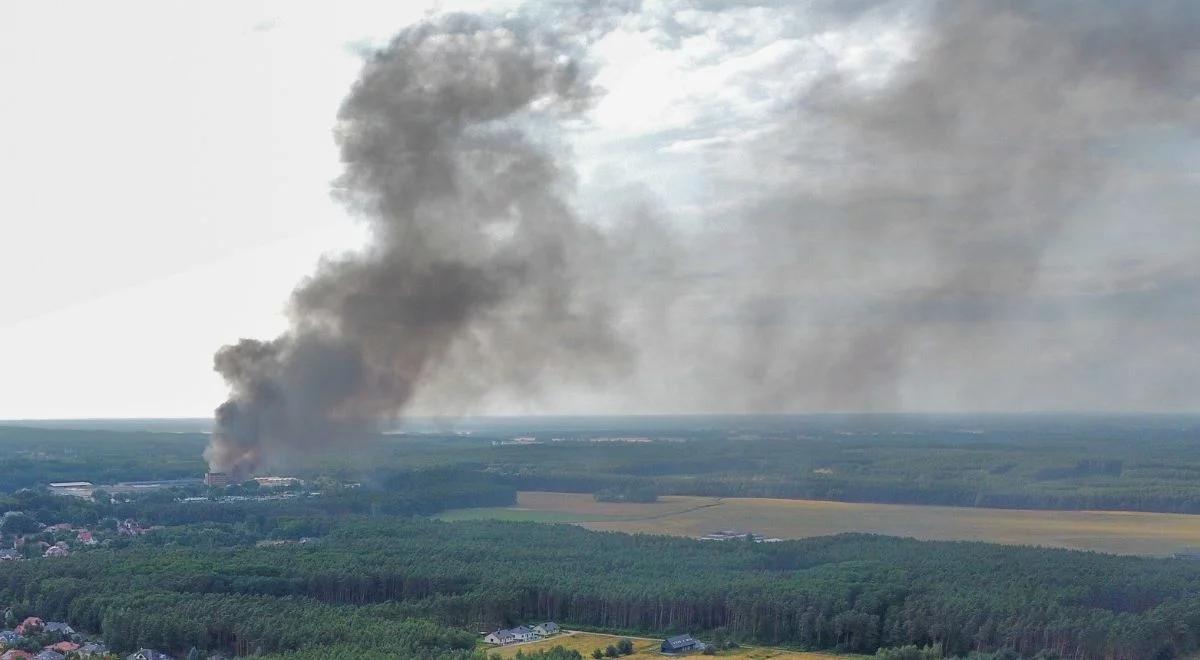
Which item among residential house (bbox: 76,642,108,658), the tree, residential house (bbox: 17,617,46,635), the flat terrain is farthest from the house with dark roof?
the flat terrain

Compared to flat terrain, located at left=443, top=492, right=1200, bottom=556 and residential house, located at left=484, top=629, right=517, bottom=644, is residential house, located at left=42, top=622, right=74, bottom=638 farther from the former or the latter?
flat terrain, located at left=443, top=492, right=1200, bottom=556

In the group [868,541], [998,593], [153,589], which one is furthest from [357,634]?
[868,541]

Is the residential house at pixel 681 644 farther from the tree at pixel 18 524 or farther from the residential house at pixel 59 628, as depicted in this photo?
the tree at pixel 18 524

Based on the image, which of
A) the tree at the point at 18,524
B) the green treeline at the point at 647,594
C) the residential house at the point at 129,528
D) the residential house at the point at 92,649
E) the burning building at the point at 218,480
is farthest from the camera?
the burning building at the point at 218,480

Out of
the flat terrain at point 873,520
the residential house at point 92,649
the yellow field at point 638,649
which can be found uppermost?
the flat terrain at point 873,520

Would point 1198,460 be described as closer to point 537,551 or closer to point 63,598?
point 537,551

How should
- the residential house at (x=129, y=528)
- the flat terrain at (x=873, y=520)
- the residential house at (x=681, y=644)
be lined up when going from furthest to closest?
the residential house at (x=129, y=528)
the flat terrain at (x=873, y=520)
the residential house at (x=681, y=644)

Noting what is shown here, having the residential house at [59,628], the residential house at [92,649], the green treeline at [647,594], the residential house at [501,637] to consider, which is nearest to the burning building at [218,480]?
the green treeline at [647,594]
